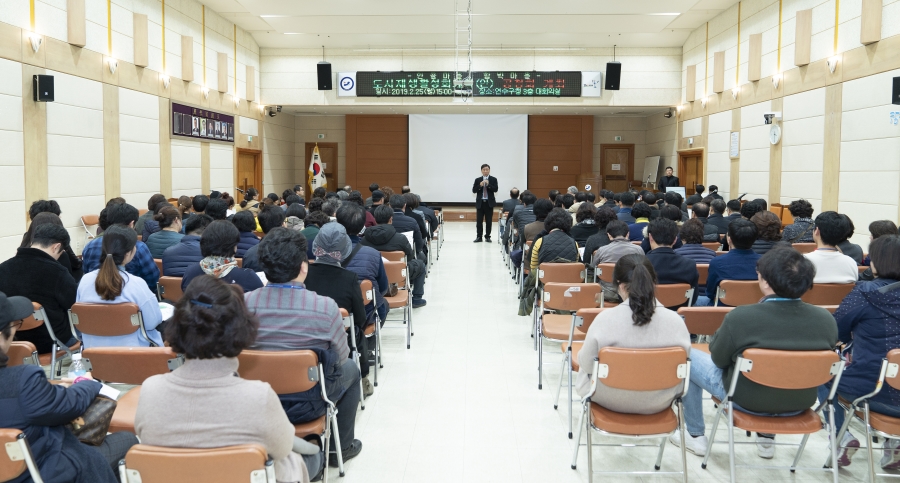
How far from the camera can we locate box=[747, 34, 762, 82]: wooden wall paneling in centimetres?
1148

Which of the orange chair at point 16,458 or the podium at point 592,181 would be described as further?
the podium at point 592,181

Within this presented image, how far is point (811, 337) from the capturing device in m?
2.86

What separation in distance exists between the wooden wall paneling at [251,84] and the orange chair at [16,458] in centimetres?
1397

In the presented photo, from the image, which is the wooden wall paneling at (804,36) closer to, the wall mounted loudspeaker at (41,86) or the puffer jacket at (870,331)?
the puffer jacket at (870,331)

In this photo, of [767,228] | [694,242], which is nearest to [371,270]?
[694,242]

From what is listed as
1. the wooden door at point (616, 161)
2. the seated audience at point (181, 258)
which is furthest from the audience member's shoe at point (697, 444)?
the wooden door at point (616, 161)

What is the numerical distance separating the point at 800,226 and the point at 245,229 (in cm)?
543

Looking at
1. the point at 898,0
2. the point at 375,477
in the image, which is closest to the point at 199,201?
the point at 375,477

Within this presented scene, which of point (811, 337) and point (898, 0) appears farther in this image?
point (898, 0)

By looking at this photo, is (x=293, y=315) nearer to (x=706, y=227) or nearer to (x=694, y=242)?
(x=694, y=242)

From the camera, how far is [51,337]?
388cm

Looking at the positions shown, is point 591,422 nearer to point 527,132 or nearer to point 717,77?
point 717,77

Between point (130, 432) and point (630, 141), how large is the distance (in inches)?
705

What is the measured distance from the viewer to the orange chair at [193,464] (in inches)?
72.6
